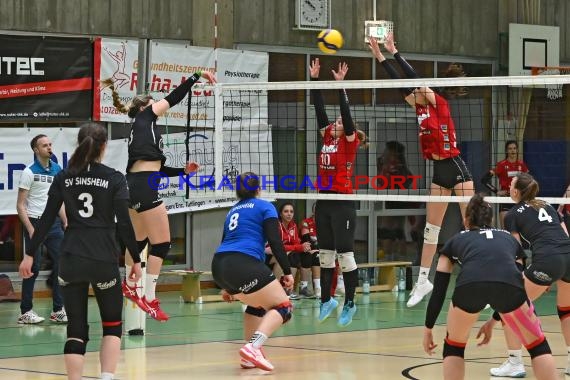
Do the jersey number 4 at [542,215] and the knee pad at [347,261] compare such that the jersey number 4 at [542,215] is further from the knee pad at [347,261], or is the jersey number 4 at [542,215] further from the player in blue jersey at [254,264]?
→ the knee pad at [347,261]

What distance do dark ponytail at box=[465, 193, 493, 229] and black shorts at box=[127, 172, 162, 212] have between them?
12.1ft

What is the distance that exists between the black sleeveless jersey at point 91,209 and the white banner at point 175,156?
23.8ft

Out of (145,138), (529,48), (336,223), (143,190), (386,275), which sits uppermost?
(529,48)

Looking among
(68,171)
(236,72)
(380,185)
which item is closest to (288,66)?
Answer: (236,72)

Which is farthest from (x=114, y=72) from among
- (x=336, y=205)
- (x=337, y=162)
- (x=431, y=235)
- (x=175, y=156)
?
(x=431, y=235)

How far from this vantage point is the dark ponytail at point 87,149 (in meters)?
8.28

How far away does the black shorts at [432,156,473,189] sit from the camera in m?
12.3

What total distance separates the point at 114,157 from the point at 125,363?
6935 millimetres

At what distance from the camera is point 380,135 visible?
66.8 feet

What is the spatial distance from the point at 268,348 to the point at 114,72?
6.65m

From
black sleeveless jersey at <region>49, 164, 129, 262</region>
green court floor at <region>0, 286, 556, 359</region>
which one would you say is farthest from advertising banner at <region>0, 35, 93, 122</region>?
black sleeveless jersey at <region>49, 164, 129, 262</region>

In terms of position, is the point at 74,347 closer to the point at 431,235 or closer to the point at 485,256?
the point at 485,256

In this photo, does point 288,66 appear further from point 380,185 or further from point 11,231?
point 11,231

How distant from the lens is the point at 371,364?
1080 centimetres
